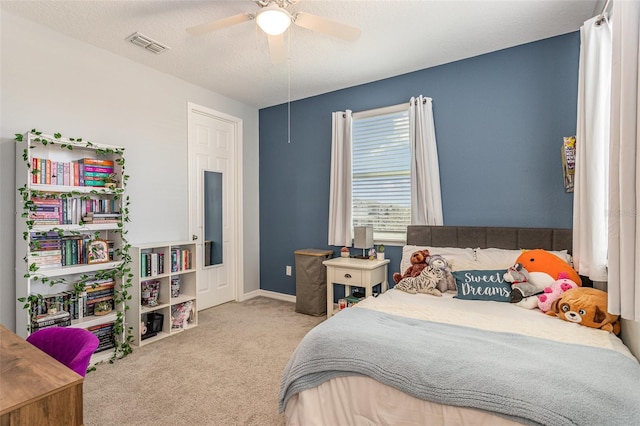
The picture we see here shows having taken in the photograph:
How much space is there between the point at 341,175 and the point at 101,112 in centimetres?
251

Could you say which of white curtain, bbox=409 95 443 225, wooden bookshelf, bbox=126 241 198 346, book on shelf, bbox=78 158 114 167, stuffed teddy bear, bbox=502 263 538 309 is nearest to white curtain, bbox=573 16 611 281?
stuffed teddy bear, bbox=502 263 538 309

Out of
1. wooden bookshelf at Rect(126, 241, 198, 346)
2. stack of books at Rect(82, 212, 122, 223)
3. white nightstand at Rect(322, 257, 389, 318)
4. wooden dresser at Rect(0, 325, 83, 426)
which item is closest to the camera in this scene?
wooden dresser at Rect(0, 325, 83, 426)

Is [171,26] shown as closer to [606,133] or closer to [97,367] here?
[97,367]

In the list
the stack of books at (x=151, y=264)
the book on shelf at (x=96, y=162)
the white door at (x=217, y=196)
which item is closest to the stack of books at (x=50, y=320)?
the stack of books at (x=151, y=264)

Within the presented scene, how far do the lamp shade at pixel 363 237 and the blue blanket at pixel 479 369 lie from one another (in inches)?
70.0

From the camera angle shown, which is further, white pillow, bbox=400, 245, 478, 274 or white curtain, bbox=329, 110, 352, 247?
white curtain, bbox=329, 110, 352, 247

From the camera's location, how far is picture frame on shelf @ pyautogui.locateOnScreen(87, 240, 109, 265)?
2752 millimetres

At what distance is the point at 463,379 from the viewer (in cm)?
130

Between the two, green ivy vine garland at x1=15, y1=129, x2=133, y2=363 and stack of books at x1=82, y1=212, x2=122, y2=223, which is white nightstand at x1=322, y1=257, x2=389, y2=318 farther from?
stack of books at x1=82, y1=212, x2=122, y2=223

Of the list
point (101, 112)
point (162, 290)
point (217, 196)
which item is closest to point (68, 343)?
point (162, 290)

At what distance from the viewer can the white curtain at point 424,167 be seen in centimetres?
336

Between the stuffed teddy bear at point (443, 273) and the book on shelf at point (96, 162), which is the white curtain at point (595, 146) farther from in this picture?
the book on shelf at point (96, 162)

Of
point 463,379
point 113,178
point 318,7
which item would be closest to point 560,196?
point 463,379

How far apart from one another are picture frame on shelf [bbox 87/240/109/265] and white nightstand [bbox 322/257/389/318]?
2.06 m
